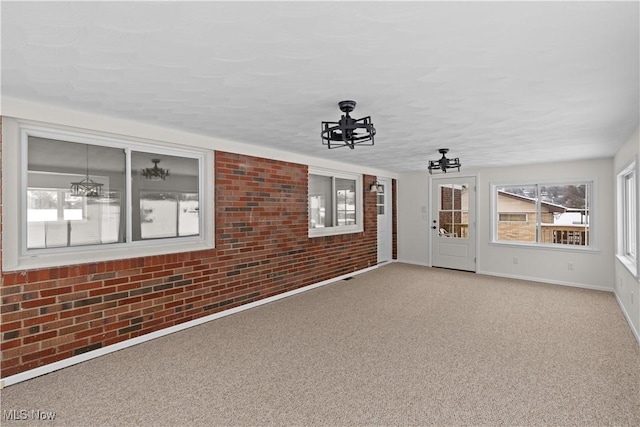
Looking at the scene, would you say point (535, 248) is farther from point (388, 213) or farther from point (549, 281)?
point (388, 213)

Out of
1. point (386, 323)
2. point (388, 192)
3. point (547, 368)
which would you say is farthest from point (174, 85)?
point (388, 192)

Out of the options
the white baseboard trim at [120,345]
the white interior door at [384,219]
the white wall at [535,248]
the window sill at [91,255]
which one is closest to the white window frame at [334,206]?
the white interior door at [384,219]

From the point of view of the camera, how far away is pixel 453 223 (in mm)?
6980

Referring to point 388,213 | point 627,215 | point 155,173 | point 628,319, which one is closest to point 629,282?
point 628,319

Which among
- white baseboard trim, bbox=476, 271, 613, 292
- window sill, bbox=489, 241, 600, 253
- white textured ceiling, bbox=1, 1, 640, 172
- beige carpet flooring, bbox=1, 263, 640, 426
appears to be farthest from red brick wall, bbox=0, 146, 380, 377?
window sill, bbox=489, 241, 600, 253

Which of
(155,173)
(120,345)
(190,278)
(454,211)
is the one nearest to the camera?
(120,345)

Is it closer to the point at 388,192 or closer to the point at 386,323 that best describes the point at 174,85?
the point at 386,323

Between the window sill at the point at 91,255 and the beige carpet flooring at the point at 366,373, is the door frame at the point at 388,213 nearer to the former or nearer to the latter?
the beige carpet flooring at the point at 366,373

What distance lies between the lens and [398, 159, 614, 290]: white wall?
17.2ft

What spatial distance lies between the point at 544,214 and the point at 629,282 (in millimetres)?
2320

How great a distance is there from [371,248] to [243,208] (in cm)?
342

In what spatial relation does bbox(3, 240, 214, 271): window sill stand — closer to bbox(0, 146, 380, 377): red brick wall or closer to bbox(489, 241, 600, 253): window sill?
bbox(0, 146, 380, 377): red brick wall

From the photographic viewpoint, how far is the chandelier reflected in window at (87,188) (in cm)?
297

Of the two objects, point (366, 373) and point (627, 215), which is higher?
point (627, 215)
